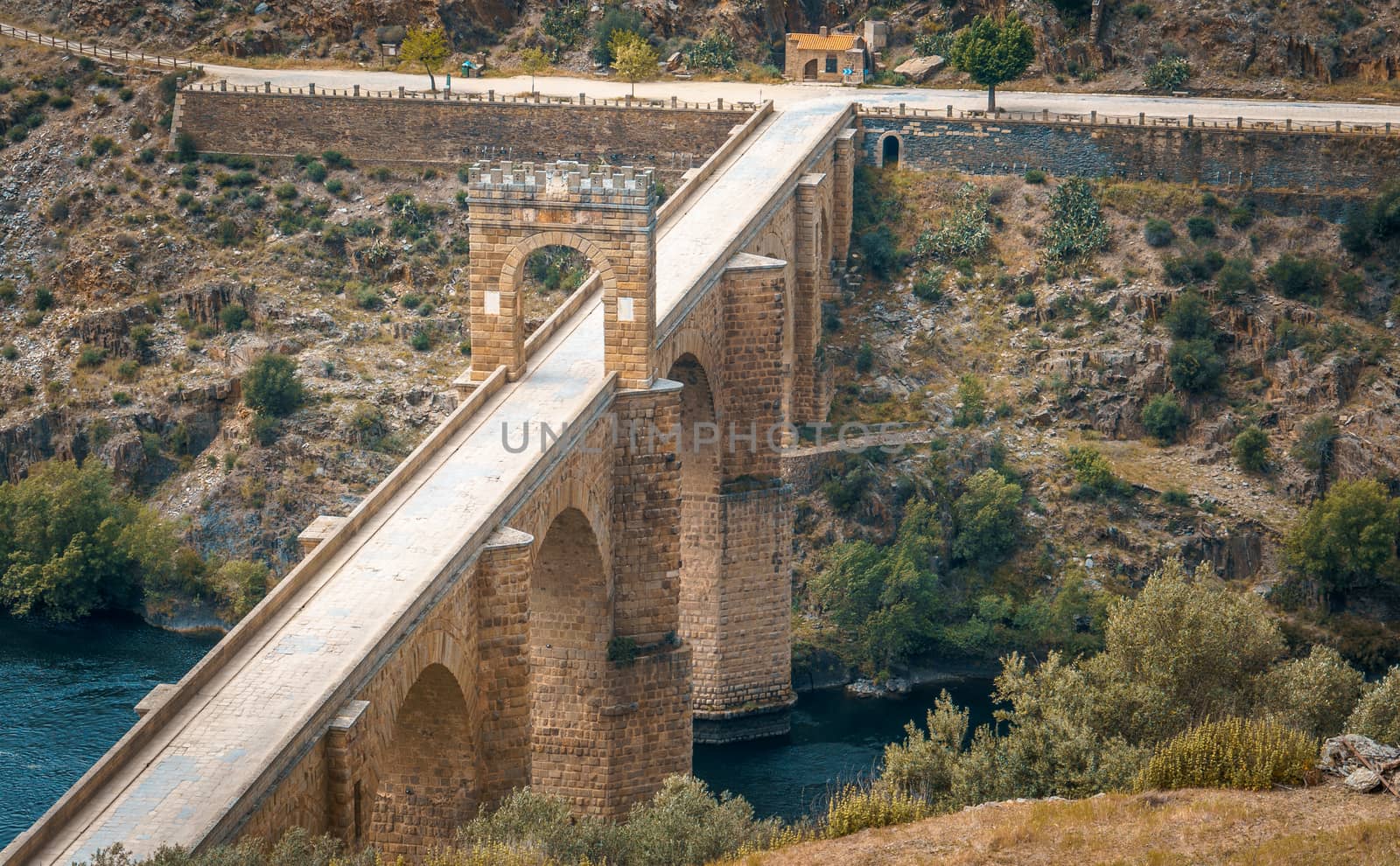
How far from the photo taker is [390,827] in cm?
5956

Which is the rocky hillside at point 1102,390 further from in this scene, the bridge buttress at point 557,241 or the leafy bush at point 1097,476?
the bridge buttress at point 557,241

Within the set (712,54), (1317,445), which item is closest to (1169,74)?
(712,54)

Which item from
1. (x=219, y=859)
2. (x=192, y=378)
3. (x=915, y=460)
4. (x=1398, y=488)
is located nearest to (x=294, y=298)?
(x=192, y=378)

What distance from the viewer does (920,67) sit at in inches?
4582

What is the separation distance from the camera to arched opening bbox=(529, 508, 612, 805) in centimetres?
6938

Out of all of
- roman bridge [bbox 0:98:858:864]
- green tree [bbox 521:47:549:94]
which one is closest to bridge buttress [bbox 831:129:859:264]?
roman bridge [bbox 0:98:858:864]

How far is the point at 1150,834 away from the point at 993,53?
66.9 m

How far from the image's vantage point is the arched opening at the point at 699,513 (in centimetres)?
8200

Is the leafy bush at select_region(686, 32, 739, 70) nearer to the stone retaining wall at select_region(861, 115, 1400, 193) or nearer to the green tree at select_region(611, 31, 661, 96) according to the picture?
the green tree at select_region(611, 31, 661, 96)

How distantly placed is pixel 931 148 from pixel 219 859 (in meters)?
71.6

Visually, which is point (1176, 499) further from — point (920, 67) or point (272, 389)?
point (272, 389)

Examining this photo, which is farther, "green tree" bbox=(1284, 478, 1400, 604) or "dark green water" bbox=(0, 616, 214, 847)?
"green tree" bbox=(1284, 478, 1400, 604)

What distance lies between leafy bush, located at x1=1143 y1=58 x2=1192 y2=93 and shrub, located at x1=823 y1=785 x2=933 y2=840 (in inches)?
2651

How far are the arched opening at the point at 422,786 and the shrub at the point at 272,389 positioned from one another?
141 feet
